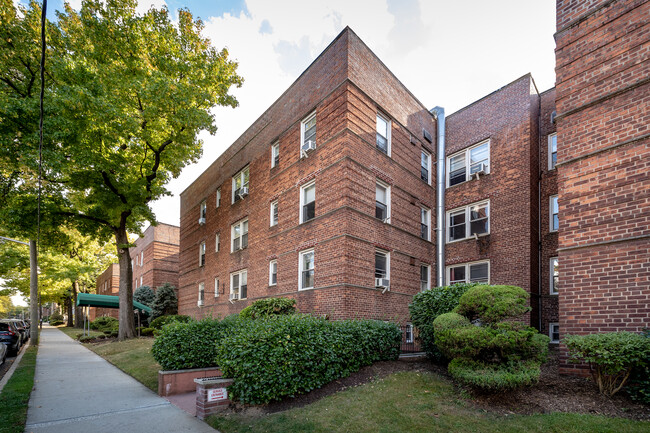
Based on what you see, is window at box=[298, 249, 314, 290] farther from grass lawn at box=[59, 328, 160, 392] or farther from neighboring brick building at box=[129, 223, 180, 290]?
neighboring brick building at box=[129, 223, 180, 290]

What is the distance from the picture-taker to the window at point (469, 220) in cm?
1505

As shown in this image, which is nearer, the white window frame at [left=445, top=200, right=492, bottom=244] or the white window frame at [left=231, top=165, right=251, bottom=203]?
the white window frame at [left=445, top=200, right=492, bottom=244]

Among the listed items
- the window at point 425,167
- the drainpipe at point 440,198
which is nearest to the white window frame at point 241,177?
the window at point 425,167

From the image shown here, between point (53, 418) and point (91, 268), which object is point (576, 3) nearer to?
point (53, 418)

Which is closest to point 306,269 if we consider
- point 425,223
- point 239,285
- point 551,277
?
point 239,285

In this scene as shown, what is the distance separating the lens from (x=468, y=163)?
16.2 meters

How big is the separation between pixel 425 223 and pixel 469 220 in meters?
1.82

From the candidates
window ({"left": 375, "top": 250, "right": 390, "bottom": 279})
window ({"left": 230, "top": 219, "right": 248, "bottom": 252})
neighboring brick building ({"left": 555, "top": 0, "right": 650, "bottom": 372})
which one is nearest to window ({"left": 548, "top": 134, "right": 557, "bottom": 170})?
window ({"left": 375, "top": 250, "right": 390, "bottom": 279})

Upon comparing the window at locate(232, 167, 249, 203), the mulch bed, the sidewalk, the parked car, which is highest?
the window at locate(232, 167, 249, 203)

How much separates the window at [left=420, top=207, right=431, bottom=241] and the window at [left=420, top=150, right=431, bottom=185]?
140 centimetres

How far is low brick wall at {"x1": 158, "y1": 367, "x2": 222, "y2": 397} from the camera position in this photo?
8008 mm

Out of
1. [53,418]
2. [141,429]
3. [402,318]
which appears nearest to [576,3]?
[402,318]

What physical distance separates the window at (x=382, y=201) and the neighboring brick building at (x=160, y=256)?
24.4 meters

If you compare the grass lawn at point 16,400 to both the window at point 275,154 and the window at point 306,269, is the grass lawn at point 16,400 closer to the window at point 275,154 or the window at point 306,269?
the window at point 306,269
